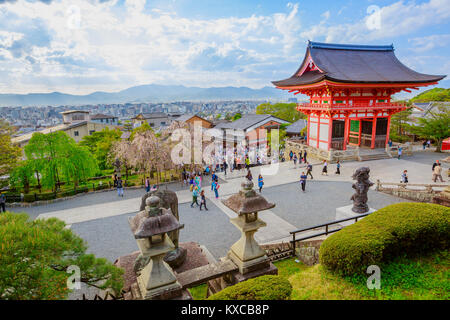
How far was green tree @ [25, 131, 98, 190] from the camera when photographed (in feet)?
58.6

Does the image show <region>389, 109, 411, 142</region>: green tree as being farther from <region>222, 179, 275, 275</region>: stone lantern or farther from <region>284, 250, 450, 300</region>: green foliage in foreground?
<region>222, 179, 275, 275</region>: stone lantern

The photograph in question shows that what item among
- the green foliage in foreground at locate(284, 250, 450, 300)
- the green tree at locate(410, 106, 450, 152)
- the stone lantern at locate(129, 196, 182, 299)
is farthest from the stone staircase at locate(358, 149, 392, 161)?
the stone lantern at locate(129, 196, 182, 299)

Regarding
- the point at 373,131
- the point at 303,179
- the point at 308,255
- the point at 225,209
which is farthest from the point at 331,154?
the point at 308,255

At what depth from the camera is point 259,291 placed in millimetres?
4121

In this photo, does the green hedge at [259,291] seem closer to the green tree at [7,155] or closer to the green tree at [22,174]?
the green tree at [22,174]

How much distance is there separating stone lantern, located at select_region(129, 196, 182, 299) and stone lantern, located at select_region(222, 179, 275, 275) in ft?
4.80

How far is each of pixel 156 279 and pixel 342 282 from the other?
13.2 ft

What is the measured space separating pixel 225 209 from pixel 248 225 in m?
9.23

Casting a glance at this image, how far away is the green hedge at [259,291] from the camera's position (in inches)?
159

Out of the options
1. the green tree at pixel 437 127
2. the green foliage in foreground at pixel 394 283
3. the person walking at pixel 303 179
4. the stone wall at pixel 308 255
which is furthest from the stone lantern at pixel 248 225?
the green tree at pixel 437 127

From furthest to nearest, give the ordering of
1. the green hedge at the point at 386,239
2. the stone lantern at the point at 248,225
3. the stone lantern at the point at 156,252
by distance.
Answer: the stone lantern at the point at 248,225
the green hedge at the point at 386,239
the stone lantern at the point at 156,252

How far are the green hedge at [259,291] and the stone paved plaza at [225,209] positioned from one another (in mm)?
5842
